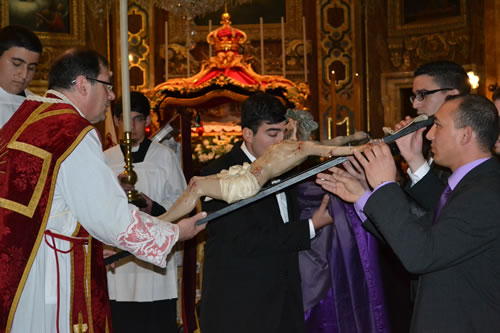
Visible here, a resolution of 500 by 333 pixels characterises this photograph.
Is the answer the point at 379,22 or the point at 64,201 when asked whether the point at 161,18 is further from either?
the point at 64,201

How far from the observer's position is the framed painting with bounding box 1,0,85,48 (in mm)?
9328

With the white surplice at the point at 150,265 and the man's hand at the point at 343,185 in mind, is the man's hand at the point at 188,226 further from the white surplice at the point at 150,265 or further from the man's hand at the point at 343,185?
the white surplice at the point at 150,265

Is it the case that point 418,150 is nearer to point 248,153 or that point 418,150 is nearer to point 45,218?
point 248,153

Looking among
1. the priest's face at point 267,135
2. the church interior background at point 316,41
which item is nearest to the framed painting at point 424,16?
the church interior background at point 316,41

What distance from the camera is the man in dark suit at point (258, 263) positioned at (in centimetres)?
306

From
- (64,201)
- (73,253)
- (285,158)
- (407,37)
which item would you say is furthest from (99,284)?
(407,37)

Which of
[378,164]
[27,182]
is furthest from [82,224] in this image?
[378,164]

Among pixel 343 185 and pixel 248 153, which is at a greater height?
pixel 248 153

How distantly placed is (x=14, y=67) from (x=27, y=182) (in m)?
1.43

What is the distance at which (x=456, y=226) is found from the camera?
7.02ft

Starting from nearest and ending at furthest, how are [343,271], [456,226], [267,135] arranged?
[456,226], [267,135], [343,271]

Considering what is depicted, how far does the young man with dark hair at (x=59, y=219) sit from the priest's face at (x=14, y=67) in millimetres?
1108

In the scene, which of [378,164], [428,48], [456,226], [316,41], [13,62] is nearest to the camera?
[456,226]

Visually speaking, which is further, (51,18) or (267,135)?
(51,18)
